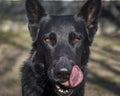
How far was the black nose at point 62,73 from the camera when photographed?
4.87 metres

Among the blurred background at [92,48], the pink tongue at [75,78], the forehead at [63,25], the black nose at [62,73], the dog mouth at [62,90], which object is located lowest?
the blurred background at [92,48]

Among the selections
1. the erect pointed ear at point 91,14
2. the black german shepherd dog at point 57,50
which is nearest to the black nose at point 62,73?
the black german shepherd dog at point 57,50

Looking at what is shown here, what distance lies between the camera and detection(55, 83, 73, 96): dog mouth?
5039 millimetres

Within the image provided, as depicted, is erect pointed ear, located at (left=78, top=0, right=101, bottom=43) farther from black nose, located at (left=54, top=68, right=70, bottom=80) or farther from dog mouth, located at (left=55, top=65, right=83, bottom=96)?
black nose, located at (left=54, top=68, right=70, bottom=80)

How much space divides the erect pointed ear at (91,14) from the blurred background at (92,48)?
4.06 meters

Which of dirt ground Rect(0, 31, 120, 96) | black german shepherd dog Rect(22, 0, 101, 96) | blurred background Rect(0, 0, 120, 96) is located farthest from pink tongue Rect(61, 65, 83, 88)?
blurred background Rect(0, 0, 120, 96)

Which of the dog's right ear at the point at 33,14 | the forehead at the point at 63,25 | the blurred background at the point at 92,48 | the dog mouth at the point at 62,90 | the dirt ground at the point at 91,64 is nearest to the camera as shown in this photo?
the dog mouth at the point at 62,90

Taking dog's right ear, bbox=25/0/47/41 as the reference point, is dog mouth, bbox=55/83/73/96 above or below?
below

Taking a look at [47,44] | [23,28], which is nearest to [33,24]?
[47,44]

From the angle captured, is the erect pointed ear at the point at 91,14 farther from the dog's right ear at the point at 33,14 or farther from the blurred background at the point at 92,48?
the blurred background at the point at 92,48

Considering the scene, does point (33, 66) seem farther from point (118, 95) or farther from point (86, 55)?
point (118, 95)

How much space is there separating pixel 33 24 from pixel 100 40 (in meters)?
8.77

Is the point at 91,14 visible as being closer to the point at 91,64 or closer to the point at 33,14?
the point at 33,14

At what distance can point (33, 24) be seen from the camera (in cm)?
558
